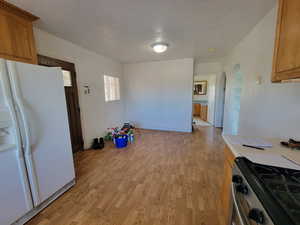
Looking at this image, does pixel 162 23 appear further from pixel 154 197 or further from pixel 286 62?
pixel 154 197

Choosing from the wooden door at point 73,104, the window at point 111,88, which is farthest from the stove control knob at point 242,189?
the window at point 111,88

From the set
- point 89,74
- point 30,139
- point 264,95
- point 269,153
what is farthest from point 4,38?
point 264,95

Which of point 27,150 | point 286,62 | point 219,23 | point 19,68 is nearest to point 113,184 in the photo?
point 27,150

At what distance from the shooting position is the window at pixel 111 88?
4098 millimetres

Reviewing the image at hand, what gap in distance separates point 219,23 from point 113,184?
3038 mm

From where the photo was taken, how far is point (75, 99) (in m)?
2.96

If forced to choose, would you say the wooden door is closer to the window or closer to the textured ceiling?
the textured ceiling

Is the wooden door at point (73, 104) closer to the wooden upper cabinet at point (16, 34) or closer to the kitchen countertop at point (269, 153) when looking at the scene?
the wooden upper cabinet at point (16, 34)

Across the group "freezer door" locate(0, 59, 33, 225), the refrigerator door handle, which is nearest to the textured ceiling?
the refrigerator door handle

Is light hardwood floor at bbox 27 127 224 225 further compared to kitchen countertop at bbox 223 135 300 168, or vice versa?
light hardwood floor at bbox 27 127 224 225

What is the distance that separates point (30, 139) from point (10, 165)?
0.89ft

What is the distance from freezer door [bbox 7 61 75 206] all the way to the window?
244cm

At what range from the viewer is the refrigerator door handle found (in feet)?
4.06

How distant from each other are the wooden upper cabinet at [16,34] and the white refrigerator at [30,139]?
60 centimetres
